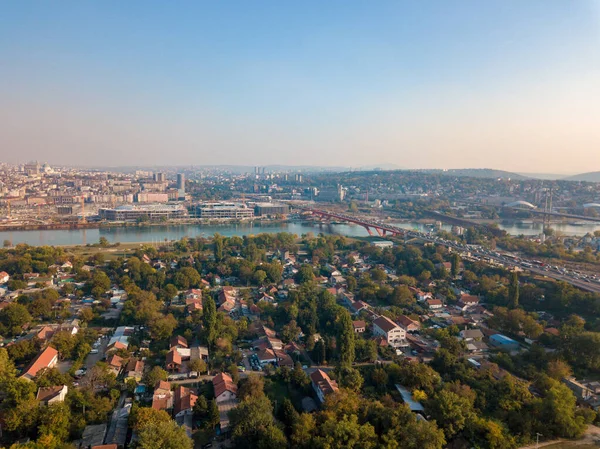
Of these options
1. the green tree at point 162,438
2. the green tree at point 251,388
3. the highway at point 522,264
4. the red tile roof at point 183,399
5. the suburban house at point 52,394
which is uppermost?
the highway at point 522,264

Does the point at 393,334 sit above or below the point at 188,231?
above

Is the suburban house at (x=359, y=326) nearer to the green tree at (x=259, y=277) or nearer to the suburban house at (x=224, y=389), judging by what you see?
the suburban house at (x=224, y=389)

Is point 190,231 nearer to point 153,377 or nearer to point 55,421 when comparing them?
point 153,377

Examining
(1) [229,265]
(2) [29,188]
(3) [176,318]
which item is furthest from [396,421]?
(2) [29,188]

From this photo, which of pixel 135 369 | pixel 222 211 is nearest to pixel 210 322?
pixel 135 369

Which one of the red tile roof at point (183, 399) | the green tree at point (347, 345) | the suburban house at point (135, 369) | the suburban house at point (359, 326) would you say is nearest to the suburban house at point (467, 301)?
the suburban house at point (359, 326)

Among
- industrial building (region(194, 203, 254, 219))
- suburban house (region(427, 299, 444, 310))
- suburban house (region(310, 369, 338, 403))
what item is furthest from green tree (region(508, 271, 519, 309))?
industrial building (region(194, 203, 254, 219))

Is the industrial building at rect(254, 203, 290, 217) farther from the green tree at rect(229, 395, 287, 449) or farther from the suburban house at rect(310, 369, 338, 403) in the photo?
the green tree at rect(229, 395, 287, 449)
